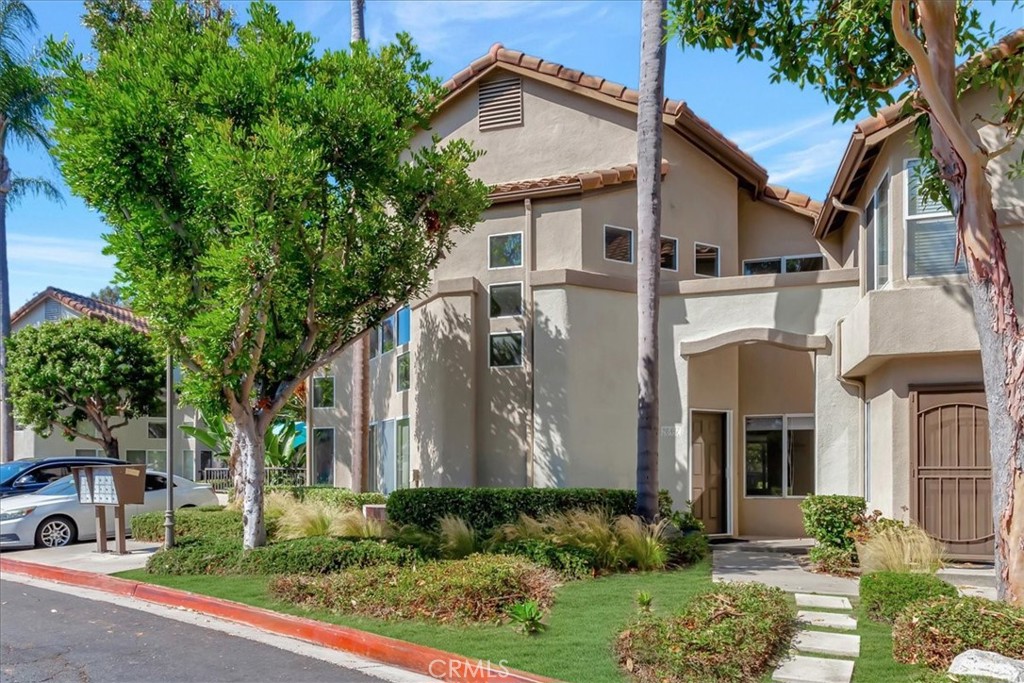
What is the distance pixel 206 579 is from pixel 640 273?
8.07 metres

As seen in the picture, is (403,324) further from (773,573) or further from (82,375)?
(82,375)

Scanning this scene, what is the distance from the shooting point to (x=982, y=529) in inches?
501

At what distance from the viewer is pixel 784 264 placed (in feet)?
65.9

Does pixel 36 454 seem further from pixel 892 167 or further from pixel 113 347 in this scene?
pixel 892 167

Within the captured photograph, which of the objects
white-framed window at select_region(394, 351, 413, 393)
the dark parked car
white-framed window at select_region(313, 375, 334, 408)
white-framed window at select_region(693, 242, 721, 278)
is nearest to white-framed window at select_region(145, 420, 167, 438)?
the dark parked car

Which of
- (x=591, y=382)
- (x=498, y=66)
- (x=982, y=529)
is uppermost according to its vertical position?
(x=498, y=66)

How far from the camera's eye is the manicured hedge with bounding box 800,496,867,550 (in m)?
13.8

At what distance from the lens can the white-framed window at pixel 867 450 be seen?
15352 mm

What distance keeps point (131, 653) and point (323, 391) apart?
47.7 feet

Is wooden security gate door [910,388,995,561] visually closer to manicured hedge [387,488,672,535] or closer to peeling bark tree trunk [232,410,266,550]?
manicured hedge [387,488,672,535]

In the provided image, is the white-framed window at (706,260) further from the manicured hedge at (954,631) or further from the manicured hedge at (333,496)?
the manicured hedge at (954,631)

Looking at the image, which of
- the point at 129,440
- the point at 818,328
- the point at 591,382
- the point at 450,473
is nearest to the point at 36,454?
the point at 129,440

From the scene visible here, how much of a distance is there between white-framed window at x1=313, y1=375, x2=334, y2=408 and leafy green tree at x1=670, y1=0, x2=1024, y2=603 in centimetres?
→ 1475

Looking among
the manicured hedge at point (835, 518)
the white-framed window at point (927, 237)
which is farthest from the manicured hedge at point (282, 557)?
the white-framed window at point (927, 237)
